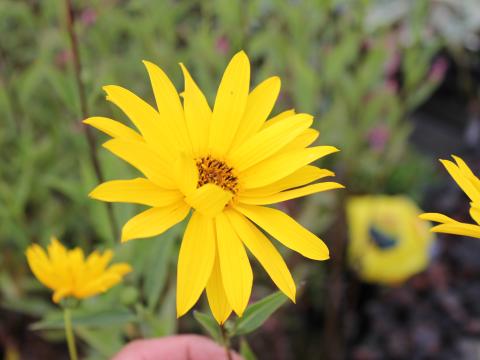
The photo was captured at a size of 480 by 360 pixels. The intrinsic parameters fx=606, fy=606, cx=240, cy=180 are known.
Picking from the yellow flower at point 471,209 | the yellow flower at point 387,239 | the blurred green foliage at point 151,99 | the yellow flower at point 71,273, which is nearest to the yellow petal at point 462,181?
the yellow flower at point 471,209

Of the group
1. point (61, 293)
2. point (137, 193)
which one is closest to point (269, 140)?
point (137, 193)

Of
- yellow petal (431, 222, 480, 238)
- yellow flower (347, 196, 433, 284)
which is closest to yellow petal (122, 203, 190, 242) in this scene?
yellow petal (431, 222, 480, 238)

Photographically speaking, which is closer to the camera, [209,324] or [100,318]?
[209,324]

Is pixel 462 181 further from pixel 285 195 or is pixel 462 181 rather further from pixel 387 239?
pixel 387 239

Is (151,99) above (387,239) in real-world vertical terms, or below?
above

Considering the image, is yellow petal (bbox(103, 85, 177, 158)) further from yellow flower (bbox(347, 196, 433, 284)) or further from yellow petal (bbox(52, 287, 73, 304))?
yellow flower (bbox(347, 196, 433, 284))

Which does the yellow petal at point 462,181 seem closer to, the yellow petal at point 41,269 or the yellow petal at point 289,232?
the yellow petal at point 289,232
